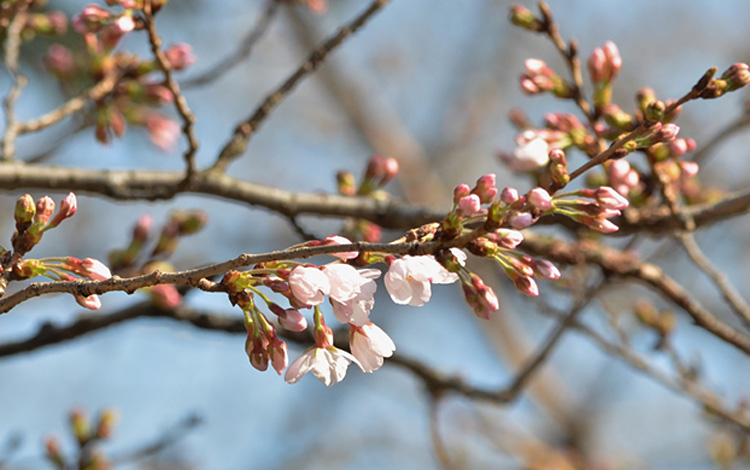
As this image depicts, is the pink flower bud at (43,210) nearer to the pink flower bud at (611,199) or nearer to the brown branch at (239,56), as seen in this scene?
the pink flower bud at (611,199)

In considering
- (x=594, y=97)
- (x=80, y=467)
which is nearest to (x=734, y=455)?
(x=594, y=97)

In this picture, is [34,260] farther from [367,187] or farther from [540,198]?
[367,187]

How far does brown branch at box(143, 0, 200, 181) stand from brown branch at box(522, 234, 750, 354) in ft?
3.47

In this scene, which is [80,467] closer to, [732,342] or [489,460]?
[732,342]

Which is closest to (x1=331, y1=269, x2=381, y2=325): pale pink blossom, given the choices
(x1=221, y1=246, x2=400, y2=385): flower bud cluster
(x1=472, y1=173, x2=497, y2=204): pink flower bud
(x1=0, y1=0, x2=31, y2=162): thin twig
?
(x1=221, y1=246, x2=400, y2=385): flower bud cluster

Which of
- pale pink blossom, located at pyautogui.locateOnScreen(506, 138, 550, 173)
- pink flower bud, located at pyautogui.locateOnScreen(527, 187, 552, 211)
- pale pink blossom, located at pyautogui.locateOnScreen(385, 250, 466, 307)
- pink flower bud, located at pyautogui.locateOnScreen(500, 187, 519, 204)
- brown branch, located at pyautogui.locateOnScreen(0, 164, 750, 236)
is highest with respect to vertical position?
pink flower bud, located at pyautogui.locateOnScreen(527, 187, 552, 211)

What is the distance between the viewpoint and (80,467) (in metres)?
2.72

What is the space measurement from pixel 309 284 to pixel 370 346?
0.24 meters

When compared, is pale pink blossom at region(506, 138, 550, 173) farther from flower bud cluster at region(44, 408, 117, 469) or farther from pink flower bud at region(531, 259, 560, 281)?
flower bud cluster at region(44, 408, 117, 469)

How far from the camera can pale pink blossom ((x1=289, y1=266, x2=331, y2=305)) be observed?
1.19 m

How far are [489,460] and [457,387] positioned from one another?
5.97 m

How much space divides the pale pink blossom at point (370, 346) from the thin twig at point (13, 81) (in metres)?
1.43

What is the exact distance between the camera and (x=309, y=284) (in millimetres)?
1188

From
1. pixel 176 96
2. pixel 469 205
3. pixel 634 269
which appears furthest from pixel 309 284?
pixel 634 269
